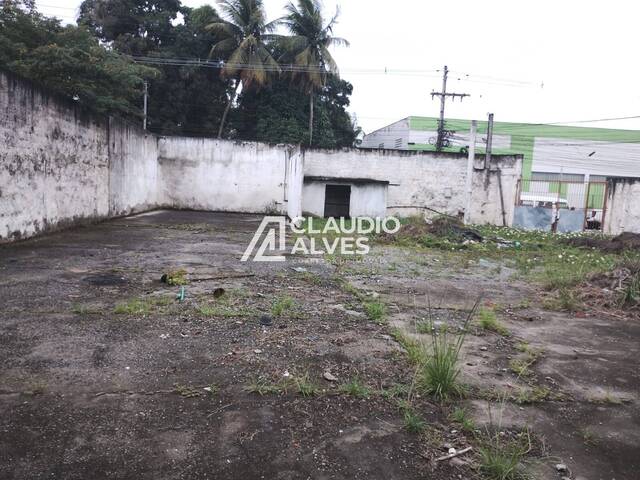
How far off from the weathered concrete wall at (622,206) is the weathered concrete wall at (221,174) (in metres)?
10.4

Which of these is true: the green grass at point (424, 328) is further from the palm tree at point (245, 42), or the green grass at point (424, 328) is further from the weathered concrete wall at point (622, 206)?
the palm tree at point (245, 42)

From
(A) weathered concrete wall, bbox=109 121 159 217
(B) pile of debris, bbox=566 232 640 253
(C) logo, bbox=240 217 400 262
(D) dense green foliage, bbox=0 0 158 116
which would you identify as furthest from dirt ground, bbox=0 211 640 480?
(D) dense green foliage, bbox=0 0 158 116

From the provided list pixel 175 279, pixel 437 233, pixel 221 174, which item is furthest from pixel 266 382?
pixel 221 174

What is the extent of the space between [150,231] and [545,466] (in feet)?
28.1

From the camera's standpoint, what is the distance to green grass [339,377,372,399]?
95.3 inches

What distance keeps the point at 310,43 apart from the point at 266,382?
21651 millimetres

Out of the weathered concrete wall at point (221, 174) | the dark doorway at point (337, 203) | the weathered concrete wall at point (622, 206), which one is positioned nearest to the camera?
the weathered concrete wall at point (622, 206)

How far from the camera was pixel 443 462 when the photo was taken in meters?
1.89

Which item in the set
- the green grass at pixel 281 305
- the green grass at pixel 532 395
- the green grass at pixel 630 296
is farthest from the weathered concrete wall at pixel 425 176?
the green grass at pixel 532 395

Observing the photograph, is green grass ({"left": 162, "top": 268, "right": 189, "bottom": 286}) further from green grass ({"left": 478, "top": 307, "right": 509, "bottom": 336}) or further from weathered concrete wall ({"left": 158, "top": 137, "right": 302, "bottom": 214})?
weathered concrete wall ({"left": 158, "top": 137, "right": 302, "bottom": 214})

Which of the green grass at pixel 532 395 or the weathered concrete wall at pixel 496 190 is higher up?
the weathered concrete wall at pixel 496 190

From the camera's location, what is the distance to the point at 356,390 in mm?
2438

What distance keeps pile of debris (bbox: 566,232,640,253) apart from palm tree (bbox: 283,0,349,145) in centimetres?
1476

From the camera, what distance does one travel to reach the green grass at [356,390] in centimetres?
242
